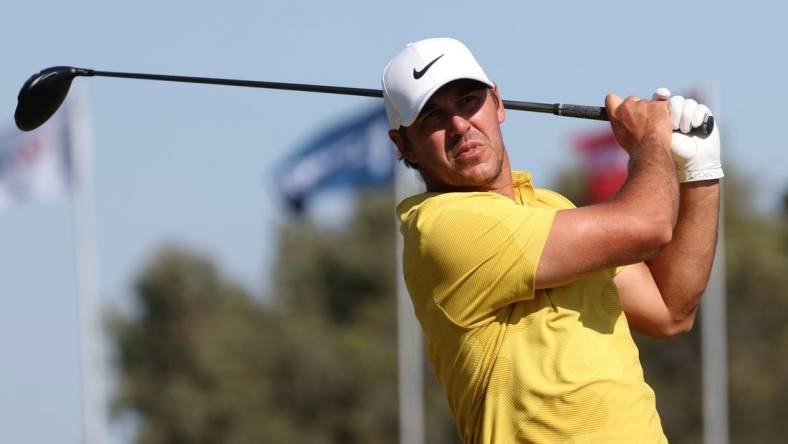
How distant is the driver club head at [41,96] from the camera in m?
5.80

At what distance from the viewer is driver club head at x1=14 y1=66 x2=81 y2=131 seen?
5.80 meters

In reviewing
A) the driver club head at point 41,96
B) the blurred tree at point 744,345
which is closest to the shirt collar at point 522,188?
the driver club head at point 41,96

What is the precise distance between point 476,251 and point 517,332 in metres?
0.26

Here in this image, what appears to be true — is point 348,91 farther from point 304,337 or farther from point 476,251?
point 304,337

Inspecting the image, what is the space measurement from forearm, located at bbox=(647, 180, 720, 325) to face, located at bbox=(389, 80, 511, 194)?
57 centimetres

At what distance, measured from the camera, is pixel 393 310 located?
45344mm

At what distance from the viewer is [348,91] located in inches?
219

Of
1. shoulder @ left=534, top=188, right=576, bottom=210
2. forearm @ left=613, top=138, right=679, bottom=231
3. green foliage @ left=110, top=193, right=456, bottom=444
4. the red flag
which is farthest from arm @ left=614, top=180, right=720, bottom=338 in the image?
green foliage @ left=110, top=193, right=456, bottom=444

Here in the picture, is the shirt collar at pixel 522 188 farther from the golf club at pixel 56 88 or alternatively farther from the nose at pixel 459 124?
the golf club at pixel 56 88

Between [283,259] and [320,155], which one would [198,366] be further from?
[320,155]

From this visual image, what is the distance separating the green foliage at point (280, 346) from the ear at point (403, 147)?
36.5 meters

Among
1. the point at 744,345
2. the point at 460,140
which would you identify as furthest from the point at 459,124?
the point at 744,345

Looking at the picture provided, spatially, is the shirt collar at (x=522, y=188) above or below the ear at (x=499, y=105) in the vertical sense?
below

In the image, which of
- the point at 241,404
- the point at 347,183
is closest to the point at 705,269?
the point at 347,183
